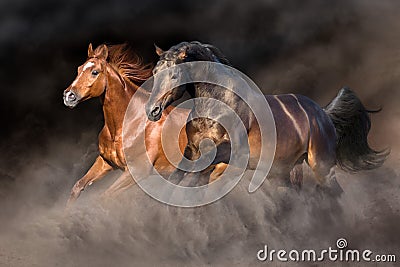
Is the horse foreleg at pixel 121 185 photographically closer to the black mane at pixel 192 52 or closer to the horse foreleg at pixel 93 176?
the horse foreleg at pixel 93 176

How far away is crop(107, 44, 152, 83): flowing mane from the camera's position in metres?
5.19

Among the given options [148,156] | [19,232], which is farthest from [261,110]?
[19,232]

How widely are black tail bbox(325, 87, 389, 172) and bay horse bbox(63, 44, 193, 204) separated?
1.03 meters

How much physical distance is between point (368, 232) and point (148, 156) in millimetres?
1334

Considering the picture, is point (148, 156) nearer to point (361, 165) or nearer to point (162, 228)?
point (162, 228)

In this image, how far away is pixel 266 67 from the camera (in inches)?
267

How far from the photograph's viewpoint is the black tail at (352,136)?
5.61 metres

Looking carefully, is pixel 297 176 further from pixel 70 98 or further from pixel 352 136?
pixel 70 98

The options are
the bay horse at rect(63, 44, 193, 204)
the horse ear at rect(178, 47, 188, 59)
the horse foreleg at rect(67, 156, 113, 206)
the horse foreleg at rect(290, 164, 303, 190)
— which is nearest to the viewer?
the horse ear at rect(178, 47, 188, 59)

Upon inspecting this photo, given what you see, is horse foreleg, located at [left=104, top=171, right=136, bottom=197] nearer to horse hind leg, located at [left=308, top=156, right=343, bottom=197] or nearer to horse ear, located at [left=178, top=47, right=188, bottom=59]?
horse ear, located at [left=178, top=47, right=188, bottom=59]

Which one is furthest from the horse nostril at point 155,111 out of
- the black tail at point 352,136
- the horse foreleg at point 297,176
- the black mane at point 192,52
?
the black tail at point 352,136

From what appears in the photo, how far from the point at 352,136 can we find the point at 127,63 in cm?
153

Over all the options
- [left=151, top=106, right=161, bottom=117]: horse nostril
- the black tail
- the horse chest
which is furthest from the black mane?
the black tail

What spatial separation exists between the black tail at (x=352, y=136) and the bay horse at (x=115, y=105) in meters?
1.03
